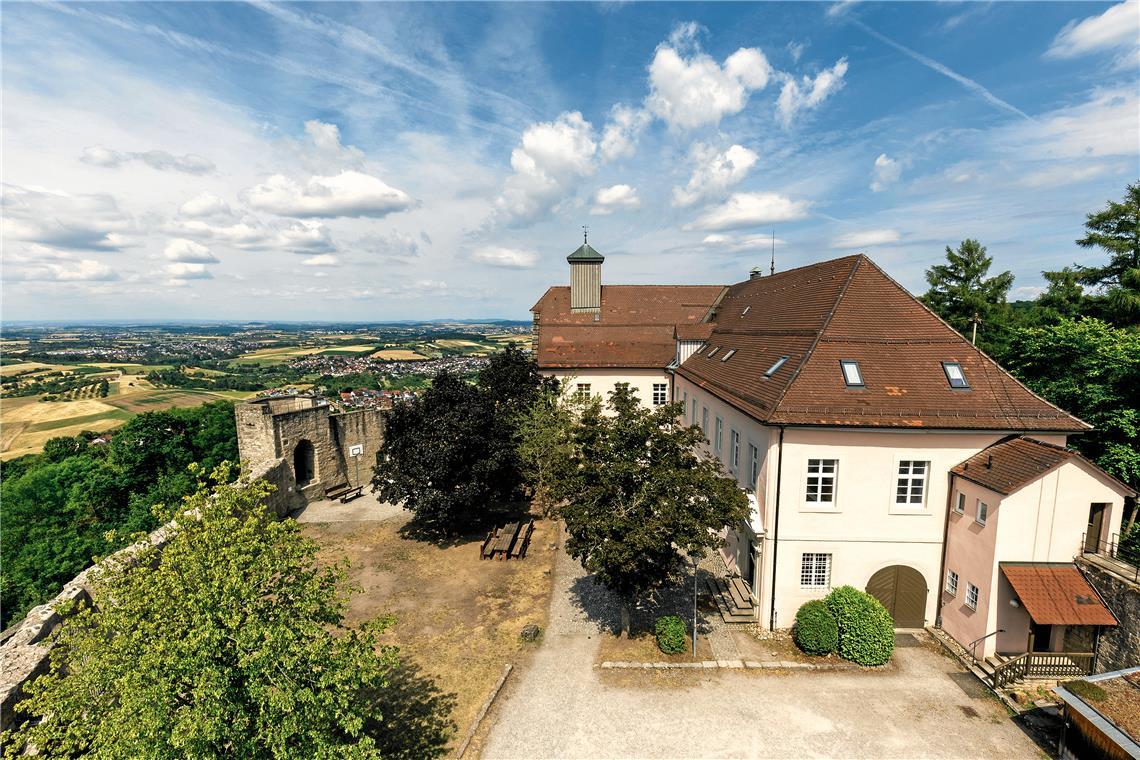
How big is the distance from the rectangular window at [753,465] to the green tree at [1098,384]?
33.5ft

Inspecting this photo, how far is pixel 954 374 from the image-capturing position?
15.4 metres

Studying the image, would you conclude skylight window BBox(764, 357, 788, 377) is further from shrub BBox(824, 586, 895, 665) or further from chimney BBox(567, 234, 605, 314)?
chimney BBox(567, 234, 605, 314)

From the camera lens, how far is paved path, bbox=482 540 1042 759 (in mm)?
11031

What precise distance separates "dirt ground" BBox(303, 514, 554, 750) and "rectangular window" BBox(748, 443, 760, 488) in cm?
845

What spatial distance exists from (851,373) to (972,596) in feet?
24.0

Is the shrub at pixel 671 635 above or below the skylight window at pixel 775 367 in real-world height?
below

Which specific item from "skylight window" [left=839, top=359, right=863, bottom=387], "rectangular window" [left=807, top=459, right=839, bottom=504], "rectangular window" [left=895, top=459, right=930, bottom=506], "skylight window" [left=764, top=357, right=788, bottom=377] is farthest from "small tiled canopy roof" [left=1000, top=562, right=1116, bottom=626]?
"skylight window" [left=764, top=357, right=788, bottom=377]

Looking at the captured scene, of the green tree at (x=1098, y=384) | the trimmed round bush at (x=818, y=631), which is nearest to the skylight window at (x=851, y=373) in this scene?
the trimmed round bush at (x=818, y=631)

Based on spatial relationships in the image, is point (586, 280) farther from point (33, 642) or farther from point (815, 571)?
point (33, 642)

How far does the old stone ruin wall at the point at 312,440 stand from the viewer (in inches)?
1016

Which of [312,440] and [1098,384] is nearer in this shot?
[1098,384]

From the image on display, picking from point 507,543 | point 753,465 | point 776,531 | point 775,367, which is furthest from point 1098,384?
point 507,543

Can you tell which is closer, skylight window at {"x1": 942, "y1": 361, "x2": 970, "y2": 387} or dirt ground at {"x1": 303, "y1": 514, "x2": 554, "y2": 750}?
dirt ground at {"x1": 303, "y1": 514, "x2": 554, "y2": 750}

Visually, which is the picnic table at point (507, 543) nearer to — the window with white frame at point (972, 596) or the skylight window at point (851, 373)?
the skylight window at point (851, 373)
